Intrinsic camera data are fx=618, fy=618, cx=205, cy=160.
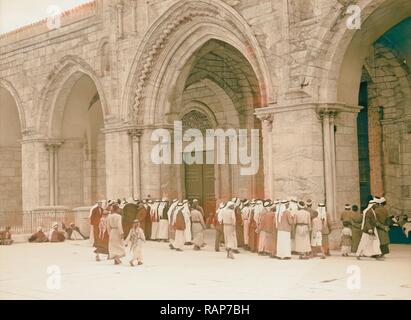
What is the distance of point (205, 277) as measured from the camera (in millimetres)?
10094

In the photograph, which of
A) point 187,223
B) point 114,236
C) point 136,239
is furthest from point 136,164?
point 136,239

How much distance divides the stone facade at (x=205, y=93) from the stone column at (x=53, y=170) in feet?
0.11

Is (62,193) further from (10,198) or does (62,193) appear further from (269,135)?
(269,135)

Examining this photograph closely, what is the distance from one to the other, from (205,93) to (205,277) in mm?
12182

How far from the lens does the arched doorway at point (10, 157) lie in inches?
920

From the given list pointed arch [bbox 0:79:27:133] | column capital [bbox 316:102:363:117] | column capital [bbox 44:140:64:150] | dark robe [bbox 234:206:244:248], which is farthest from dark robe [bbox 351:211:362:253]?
pointed arch [bbox 0:79:27:133]

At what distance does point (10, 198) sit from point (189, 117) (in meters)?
7.59

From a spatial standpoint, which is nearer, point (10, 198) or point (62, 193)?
point (62, 193)

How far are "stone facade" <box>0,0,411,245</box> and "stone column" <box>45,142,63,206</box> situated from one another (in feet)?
0.11

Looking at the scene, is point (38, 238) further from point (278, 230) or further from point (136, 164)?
point (278, 230)

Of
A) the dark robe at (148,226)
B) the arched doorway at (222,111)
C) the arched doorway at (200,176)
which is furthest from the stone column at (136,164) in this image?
the arched doorway at (200,176)

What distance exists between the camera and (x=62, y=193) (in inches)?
813
